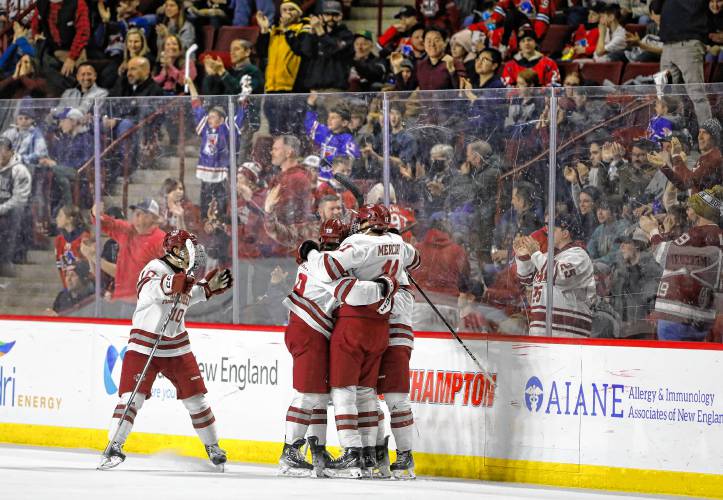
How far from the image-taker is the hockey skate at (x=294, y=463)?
8.14 m

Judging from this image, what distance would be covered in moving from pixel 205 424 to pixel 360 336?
1.10 m

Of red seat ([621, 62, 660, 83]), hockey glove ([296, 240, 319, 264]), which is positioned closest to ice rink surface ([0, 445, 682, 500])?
hockey glove ([296, 240, 319, 264])

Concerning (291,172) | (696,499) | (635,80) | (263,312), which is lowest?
(696,499)

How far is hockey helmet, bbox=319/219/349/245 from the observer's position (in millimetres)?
8328

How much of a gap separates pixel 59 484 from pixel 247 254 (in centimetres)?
255

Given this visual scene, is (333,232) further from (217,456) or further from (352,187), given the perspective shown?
(217,456)

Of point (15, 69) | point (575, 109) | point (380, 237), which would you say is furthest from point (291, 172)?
point (15, 69)

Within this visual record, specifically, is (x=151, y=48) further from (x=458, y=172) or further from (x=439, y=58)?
(x=458, y=172)

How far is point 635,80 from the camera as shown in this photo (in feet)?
36.0

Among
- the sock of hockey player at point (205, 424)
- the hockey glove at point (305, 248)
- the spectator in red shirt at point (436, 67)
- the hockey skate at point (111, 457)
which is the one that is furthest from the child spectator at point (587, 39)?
the hockey skate at point (111, 457)

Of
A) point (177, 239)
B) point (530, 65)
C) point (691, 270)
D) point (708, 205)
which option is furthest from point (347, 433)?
point (530, 65)

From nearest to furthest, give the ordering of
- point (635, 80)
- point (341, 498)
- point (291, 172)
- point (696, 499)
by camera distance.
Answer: point (341, 498)
point (696, 499)
point (291, 172)
point (635, 80)

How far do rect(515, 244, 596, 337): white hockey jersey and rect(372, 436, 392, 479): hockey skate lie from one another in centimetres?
105

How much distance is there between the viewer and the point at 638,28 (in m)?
11.6
